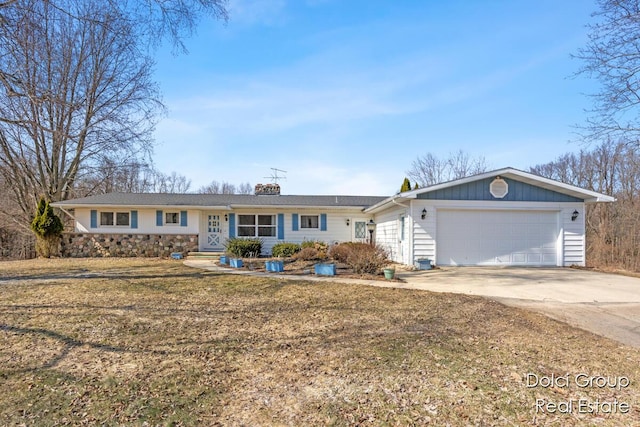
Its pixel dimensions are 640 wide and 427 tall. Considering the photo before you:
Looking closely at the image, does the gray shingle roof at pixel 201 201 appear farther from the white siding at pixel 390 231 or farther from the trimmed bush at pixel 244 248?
the trimmed bush at pixel 244 248

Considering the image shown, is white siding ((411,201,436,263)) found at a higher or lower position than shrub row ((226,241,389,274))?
higher

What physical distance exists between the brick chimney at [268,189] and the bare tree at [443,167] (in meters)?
14.7

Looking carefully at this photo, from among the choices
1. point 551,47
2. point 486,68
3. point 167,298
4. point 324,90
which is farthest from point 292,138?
point 167,298

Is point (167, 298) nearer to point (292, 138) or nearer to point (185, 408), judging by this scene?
point (185, 408)

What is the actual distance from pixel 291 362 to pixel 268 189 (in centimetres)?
1718

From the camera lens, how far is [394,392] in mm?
3059

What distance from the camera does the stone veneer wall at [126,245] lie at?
1578 centimetres

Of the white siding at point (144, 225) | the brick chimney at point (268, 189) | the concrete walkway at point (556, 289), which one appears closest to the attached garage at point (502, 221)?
the concrete walkway at point (556, 289)

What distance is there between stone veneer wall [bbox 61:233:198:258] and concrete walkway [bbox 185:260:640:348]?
660cm

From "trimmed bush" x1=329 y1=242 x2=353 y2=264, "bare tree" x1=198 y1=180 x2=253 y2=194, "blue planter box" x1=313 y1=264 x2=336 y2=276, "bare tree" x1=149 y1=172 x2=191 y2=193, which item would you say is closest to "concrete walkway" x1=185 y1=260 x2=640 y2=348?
"blue planter box" x1=313 y1=264 x2=336 y2=276

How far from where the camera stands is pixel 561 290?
7.75 meters

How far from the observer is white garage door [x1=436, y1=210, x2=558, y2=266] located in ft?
40.0

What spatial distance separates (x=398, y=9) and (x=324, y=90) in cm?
384

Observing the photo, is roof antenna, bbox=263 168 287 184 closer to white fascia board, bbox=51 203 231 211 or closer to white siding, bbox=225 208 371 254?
white siding, bbox=225 208 371 254
